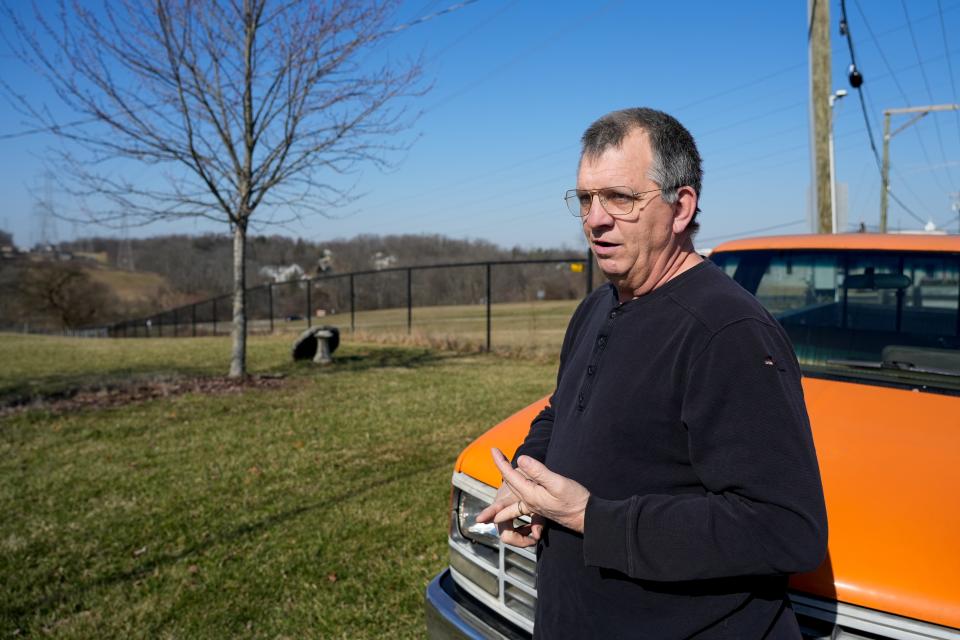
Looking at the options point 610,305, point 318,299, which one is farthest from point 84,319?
point 610,305

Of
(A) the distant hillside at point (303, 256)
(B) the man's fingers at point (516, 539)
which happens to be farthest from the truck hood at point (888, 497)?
(A) the distant hillside at point (303, 256)

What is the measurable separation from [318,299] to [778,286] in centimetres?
4216

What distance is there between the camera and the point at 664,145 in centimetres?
145

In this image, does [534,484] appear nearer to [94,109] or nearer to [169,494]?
[169,494]

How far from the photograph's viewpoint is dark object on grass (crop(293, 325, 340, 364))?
1220 centimetres

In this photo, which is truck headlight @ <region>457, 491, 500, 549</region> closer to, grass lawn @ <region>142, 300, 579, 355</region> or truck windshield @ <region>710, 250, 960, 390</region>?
truck windshield @ <region>710, 250, 960, 390</region>

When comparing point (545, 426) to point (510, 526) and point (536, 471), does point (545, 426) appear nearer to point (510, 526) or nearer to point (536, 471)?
point (510, 526)

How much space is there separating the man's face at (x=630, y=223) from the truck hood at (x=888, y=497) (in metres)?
0.82

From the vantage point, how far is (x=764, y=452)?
3.96 feet

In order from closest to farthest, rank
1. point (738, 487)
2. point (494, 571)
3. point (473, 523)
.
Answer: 1. point (738, 487)
2. point (494, 571)
3. point (473, 523)

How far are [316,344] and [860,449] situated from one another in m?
11.5

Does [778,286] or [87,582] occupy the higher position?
[778,286]

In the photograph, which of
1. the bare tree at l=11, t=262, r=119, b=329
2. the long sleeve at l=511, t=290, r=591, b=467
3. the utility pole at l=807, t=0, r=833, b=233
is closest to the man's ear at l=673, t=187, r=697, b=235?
the long sleeve at l=511, t=290, r=591, b=467

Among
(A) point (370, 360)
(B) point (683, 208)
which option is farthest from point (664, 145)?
(A) point (370, 360)
